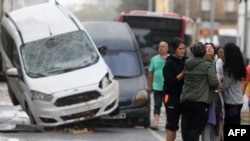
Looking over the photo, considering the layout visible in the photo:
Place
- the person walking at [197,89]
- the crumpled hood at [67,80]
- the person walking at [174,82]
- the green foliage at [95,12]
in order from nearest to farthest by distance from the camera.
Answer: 1. the person walking at [197,89]
2. the person walking at [174,82]
3. the crumpled hood at [67,80]
4. the green foliage at [95,12]

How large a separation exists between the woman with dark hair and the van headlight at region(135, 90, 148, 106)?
524 centimetres

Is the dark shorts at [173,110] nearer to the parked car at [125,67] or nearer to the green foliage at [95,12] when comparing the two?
the parked car at [125,67]

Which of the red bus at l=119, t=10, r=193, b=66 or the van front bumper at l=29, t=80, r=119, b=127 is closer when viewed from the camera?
the van front bumper at l=29, t=80, r=119, b=127

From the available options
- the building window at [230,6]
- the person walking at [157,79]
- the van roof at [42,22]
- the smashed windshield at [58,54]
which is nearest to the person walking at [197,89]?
the smashed windshield at [58,54]

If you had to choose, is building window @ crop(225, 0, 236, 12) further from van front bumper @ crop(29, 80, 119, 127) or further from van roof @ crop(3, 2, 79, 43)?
van front bumper @ crop(29, 80, 119, 127)

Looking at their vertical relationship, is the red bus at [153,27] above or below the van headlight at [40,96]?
below

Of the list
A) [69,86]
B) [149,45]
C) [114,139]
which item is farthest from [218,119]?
[149,45]

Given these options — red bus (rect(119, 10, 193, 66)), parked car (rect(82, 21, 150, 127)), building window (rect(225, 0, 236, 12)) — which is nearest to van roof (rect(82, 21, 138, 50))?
parked car (rect(82, 21, 150, 127))

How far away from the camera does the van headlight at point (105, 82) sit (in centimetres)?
1764

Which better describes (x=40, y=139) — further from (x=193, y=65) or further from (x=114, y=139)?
(x=193, y=65)

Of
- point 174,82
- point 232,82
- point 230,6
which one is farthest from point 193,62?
point 230,6

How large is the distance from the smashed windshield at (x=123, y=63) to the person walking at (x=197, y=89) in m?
6.82

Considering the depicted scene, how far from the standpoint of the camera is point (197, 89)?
1298 centimetres

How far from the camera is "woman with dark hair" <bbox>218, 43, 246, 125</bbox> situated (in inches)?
539
